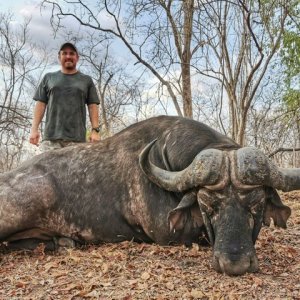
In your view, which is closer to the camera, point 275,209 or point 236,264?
point 236,264

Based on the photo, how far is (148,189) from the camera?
207 inches

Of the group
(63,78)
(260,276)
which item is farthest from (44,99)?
(260,276)

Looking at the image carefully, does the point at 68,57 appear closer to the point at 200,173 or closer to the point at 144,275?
the point at 200,173

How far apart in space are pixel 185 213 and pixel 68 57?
419 centimetres

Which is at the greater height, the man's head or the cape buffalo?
the man's head

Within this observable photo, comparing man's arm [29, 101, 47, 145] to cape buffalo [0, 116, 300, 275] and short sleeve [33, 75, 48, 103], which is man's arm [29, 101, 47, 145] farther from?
cape buffalo [0, 116, 300, 275]

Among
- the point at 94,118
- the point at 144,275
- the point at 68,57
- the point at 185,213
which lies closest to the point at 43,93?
the point at 68,57

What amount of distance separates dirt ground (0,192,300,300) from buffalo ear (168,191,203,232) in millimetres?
341

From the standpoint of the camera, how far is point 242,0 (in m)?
11.8

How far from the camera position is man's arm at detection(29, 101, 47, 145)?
754cm

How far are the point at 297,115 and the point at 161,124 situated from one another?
14.3 m

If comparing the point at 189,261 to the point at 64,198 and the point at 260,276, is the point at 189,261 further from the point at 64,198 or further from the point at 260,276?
the point at 64,198

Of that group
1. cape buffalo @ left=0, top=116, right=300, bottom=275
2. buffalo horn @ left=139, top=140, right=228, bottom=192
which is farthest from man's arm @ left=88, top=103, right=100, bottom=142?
buffalo horn @ left=139, top=140, right=228, bottom=192

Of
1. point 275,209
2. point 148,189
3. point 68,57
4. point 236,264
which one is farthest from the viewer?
point 68,57
